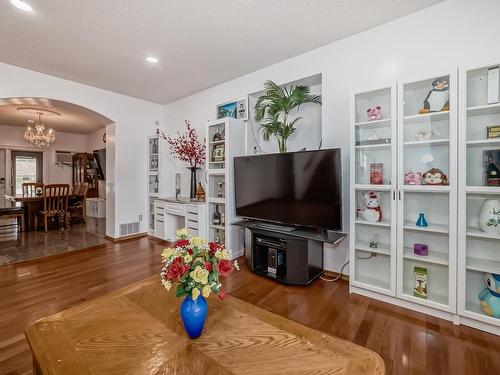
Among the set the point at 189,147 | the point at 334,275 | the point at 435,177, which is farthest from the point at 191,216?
the point at 435,177

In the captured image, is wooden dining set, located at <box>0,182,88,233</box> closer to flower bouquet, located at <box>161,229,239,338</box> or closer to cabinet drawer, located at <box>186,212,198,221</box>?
cabinet drawer, located at <box>186,212,198,221</box>

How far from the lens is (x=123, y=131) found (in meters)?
4.41

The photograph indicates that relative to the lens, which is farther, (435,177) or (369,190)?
(369,190)

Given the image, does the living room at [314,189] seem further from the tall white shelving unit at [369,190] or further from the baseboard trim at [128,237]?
the baseboard trim at [128,237]

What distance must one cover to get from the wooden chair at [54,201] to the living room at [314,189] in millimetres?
2068

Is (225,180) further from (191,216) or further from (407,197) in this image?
(407,197)

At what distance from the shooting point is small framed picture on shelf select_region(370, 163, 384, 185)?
237 cm

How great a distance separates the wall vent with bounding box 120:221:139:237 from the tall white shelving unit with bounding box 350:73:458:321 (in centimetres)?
388

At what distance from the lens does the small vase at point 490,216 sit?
1.83 meters

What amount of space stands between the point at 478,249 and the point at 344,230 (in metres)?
1.09

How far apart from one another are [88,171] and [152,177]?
12.5 ft

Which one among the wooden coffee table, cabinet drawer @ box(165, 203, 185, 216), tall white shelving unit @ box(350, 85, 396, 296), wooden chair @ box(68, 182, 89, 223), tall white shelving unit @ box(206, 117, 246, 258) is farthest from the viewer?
wooden chair @ box(68, 182, 89, 223)

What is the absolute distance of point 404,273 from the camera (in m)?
2.26

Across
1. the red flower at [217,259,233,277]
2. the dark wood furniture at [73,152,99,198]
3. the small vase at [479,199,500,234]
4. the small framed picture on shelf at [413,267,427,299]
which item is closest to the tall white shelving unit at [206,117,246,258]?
the small framed picture on shelf at [413,267,427,299]
